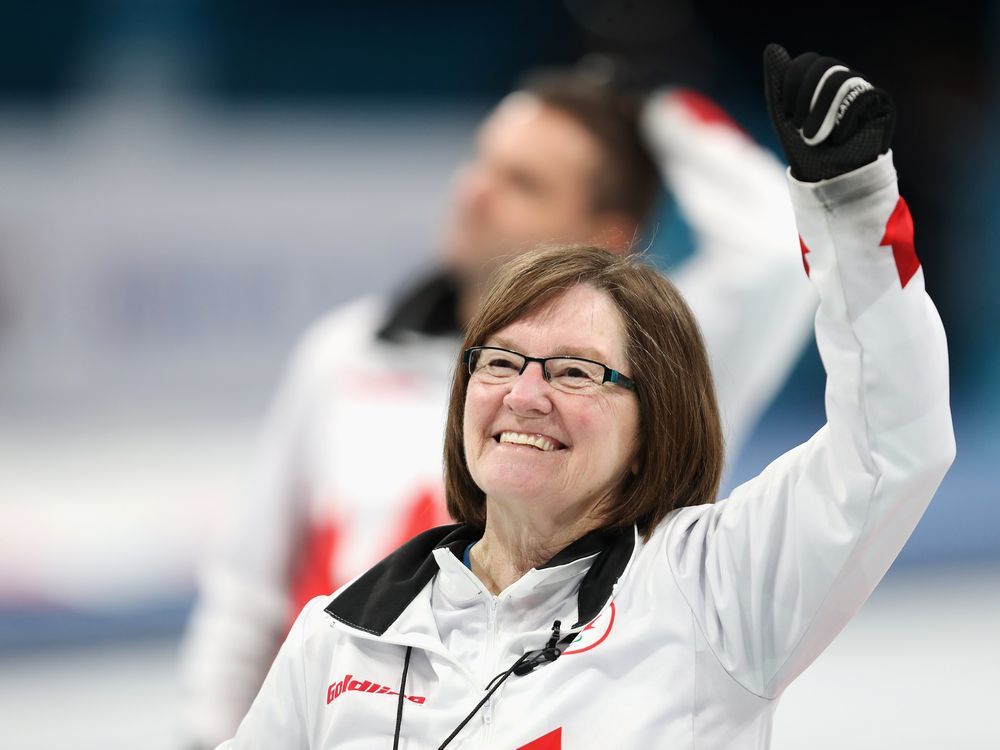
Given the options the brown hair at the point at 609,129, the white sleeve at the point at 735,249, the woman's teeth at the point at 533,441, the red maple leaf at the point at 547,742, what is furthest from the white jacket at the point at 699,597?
the brown hair at the point at 609,129

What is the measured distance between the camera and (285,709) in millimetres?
1491

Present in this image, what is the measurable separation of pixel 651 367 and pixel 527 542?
0.77 ft

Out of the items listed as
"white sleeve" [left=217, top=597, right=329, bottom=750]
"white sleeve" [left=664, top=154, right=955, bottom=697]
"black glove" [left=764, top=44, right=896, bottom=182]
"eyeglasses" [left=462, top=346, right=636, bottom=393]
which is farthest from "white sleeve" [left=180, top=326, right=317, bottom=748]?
"black glove" [left=764, top=44, right=896, bottom=182]

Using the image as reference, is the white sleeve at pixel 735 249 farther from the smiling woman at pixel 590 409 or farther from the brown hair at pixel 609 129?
the smiling woman at pixel 590 409

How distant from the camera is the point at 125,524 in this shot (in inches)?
221

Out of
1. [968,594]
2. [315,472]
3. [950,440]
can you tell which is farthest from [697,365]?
[968,594]

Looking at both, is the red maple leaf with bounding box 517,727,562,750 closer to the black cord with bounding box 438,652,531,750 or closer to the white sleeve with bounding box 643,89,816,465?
the black cord with bounding box 438,652,531,750

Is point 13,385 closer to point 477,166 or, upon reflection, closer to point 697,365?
point 477,166

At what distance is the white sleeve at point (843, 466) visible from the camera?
120 centimetres

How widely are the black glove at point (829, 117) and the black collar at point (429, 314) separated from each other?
187 cm

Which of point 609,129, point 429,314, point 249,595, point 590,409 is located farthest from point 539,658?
point 609,129

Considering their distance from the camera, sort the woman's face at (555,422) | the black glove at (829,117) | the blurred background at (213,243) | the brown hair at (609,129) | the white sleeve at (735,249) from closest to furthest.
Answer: the black glove at (829,117) → the woman's face at (555,422) → the white sleeve at (735,249) → the brown hair at (609,129) → the blurred background at (213,243)

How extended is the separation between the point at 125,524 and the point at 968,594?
3691 mm

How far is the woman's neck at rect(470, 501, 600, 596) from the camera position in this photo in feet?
4.86
